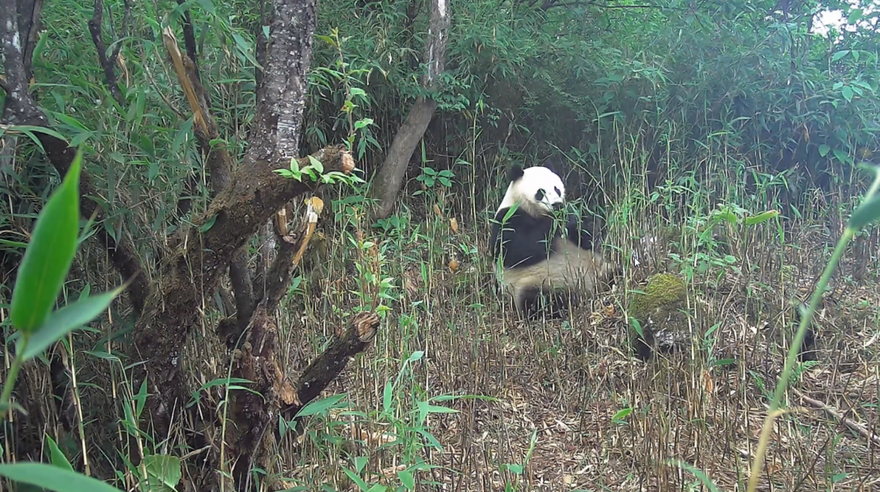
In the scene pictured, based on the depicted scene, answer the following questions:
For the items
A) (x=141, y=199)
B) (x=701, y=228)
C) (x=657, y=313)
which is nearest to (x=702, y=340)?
(x=657, y=313)

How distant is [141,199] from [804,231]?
3011 mm

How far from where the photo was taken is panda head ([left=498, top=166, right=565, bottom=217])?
10.9 feet

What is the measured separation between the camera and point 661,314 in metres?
2.57

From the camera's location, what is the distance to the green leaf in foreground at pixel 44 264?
15.6 inches

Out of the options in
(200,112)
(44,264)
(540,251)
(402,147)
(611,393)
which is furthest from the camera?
(402,147)

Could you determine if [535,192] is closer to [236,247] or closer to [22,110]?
[236,247]

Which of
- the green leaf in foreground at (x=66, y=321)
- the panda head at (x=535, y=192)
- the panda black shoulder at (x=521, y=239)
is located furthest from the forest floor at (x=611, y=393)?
the green leaf in foreground at (x=66, y=321)

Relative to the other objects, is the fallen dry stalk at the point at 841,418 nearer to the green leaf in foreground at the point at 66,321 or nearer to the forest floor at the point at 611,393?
the forest floor at the point at 611,393

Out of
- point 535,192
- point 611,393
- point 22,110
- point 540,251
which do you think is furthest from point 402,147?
point 22,110

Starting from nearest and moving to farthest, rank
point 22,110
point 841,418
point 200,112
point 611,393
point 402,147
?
point 22,110 < point 200,112 < point 841,418 < point 611,393 < point 402,147

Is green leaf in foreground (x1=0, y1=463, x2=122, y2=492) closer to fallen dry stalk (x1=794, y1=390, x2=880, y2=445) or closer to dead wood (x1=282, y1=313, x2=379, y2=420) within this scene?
dead wood (x1=282, y1=313, x2=379, y2=420)

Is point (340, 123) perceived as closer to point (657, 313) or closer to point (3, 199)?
point (657, 313)

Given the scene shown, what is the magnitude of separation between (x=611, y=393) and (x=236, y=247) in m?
1.38

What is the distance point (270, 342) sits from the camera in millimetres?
1643
